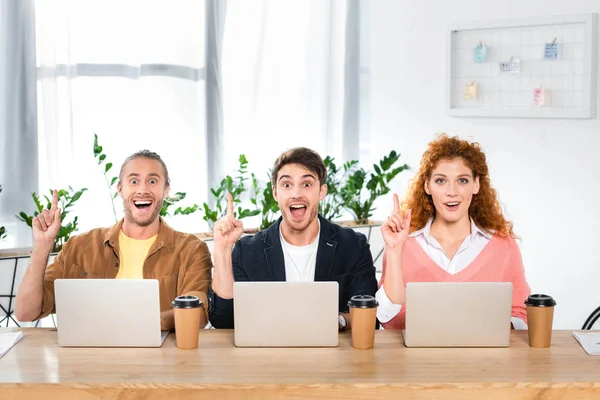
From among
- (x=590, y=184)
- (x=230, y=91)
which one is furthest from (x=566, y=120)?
(x=230, y=91)

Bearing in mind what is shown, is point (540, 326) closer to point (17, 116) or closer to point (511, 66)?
point (511, 66)

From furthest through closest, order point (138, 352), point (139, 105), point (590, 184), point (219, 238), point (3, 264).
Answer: point (139, 105), point (590, 184), point (3, 264), point (219, 238), point (138, 352)

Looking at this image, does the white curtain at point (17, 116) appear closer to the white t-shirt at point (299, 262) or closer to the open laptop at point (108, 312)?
the white t-shirt at point (299, 262)

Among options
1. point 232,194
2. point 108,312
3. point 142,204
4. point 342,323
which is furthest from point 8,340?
point 232,194

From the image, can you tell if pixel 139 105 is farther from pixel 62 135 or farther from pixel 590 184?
pixel 590 184

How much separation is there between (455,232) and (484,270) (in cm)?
18

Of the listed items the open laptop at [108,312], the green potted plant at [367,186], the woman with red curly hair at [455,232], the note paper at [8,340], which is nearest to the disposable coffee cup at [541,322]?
the woman with red curly hair at [455,232]

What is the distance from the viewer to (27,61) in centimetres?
423

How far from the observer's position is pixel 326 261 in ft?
9.46

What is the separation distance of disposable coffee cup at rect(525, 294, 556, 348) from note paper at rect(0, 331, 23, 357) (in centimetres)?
147

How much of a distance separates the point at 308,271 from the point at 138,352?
2.66 feet

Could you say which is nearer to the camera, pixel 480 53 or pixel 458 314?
pixel 458 314

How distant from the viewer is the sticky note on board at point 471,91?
4.40 metres

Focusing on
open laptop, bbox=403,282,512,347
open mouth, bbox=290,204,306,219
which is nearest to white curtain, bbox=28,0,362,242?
open mouth, bbox=290,204,306,219
